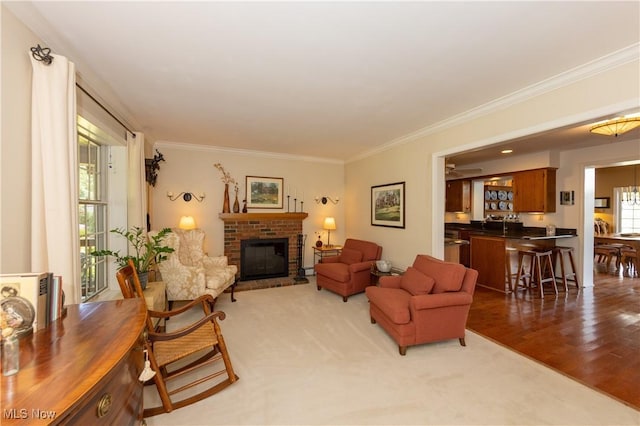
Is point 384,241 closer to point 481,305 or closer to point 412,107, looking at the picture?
point 481,305

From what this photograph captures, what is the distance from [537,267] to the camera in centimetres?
452

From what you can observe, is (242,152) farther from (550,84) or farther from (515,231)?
(515,231)

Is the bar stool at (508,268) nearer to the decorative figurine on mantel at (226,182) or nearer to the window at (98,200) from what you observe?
the decorative figurine on mantel at (226,182)

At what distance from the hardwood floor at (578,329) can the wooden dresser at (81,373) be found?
10.6 feet

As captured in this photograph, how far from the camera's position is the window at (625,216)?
7.14 metres

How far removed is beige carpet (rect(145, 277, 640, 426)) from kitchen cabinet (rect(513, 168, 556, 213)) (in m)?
3.60

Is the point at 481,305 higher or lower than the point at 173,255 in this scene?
lower

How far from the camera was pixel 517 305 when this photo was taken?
4.04 meters

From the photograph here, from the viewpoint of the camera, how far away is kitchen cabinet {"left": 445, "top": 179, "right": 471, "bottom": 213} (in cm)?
668

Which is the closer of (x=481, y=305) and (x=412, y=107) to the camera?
(x=412, y=107)

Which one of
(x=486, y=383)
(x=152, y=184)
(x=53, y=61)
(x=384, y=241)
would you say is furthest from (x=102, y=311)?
(x=384, y=241)

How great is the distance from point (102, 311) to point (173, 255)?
Result: 243 cm

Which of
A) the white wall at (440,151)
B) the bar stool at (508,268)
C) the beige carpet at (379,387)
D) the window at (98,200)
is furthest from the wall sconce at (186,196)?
the bar stool at (508,268)

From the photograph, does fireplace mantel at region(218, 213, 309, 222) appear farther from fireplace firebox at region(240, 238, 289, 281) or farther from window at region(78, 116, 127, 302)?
window at region(78, 116, 127, 302)
